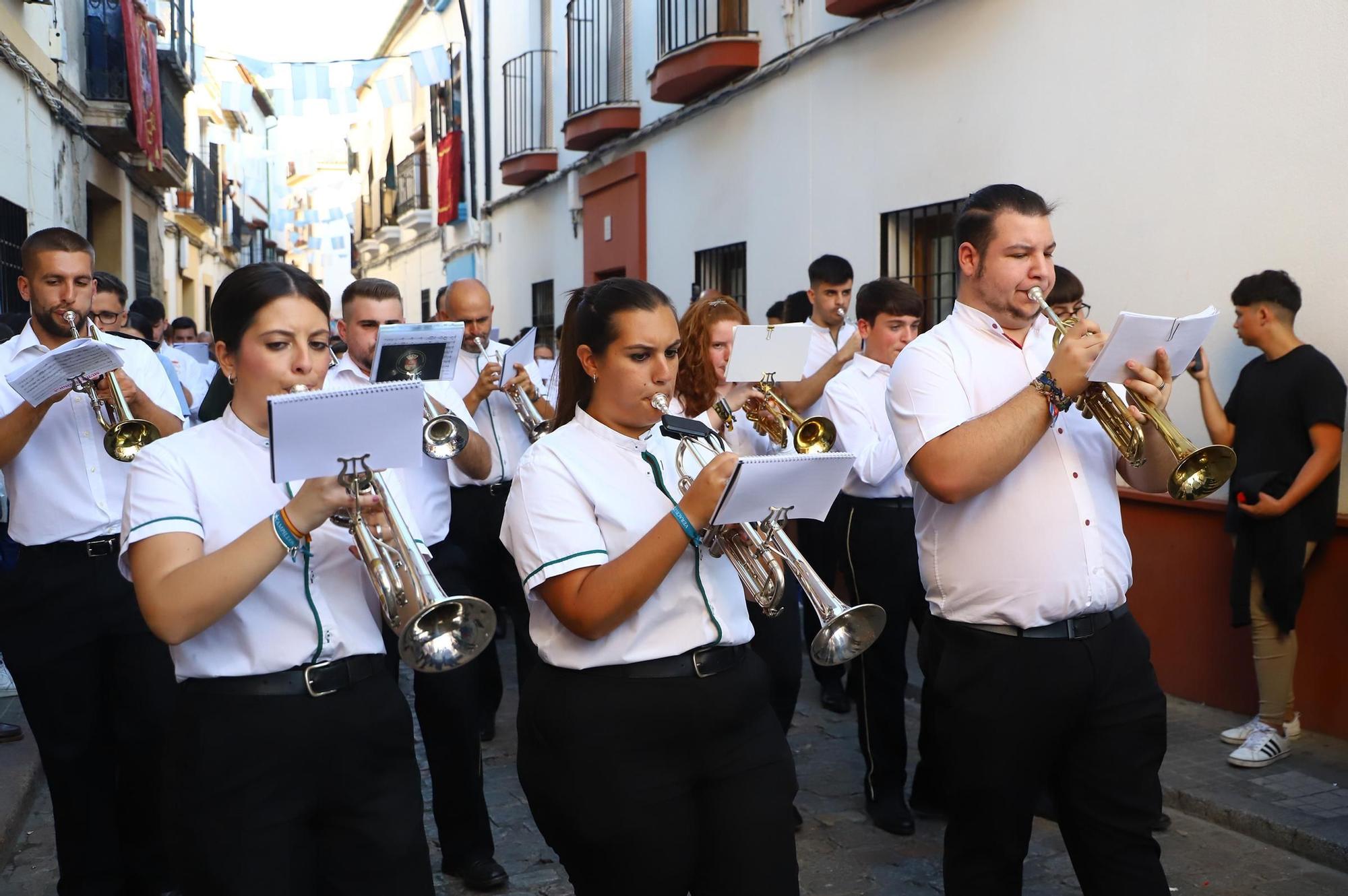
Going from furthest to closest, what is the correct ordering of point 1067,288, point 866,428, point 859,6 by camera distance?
point 859,6
point 866,428
point 1067,288

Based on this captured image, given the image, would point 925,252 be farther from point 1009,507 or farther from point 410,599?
point 410,599

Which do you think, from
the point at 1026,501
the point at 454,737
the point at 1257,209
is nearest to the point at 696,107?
the point at 1257,209

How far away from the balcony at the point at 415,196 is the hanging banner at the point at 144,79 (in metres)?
7.31

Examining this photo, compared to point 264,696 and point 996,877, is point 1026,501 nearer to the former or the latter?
point 996,877

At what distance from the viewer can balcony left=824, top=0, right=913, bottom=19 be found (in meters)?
8.18

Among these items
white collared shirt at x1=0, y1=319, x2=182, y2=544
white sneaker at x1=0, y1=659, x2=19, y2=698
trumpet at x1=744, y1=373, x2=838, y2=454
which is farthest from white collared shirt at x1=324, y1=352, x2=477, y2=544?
white sneaker at x1=0, y1=659, x2=19, y2=698

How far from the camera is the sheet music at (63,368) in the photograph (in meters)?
3.45

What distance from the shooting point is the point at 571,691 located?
8.28 ft

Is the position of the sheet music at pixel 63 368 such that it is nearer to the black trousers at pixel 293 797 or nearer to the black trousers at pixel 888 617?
the black trousers at pixel 293 797

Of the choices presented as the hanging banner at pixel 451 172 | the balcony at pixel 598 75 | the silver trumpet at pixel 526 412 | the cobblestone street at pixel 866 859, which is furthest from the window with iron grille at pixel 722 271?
the hanging banner at pixel 451 172

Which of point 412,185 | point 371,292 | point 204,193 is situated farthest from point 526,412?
point 204,193

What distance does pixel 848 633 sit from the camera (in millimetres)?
2555

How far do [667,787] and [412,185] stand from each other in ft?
82.0

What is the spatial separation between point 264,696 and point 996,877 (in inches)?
66.5
